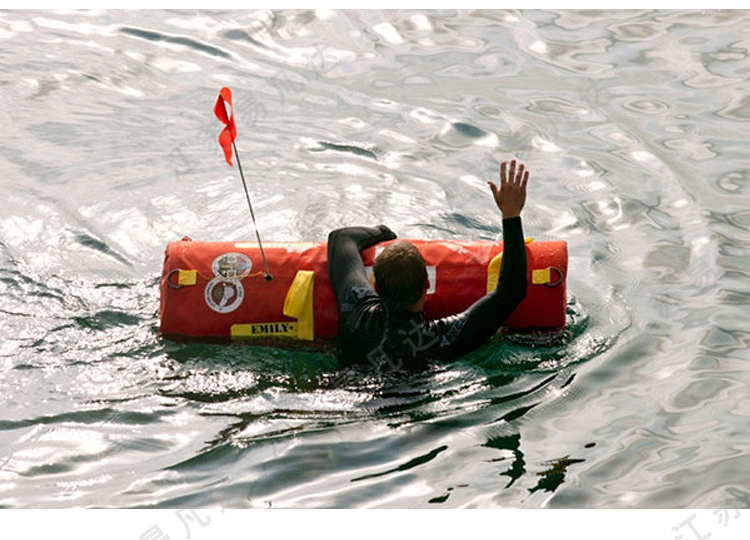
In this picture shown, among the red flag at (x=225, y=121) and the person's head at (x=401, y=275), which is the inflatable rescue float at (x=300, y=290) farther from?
the red flag at (x=225, y=121)

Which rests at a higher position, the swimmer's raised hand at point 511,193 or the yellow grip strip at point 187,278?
the swimmer's raised hand at point 511,193

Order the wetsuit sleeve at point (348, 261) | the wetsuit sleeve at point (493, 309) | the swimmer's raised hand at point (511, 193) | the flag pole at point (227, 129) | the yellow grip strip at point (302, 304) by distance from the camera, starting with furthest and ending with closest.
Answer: the yellow grip strip at point (302, 304)
the wetsuit sleeve at point (348, 261)
the flag pole at point (227, 129)
the wetsuit sleeve at point (493, 309)
the swimmer's raised hand at point (511, 193)

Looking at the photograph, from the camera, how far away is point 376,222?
9.18m

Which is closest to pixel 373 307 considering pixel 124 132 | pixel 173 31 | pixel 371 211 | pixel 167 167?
pixel 371 211

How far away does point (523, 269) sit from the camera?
254 inches

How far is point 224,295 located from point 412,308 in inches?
52.2

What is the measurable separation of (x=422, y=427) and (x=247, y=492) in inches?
46.3

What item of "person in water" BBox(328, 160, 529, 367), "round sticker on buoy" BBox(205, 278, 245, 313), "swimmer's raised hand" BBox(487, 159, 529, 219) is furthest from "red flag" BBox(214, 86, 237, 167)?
"swimmer's raised hand" BBox(487, 159, 529, 219)

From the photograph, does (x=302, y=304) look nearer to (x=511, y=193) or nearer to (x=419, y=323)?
(x=419, y=323)

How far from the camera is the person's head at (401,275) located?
6.45m

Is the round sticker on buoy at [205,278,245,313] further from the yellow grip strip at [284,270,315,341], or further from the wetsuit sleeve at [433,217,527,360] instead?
the wetsuit sleeve at [433,217,527,360]

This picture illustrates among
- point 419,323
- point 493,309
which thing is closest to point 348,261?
point 419,323

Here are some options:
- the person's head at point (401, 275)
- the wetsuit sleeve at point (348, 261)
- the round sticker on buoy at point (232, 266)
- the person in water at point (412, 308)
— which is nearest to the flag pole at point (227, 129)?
the round sticker on buoy at point (232, 266)

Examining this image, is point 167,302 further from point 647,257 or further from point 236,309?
point 647,257
